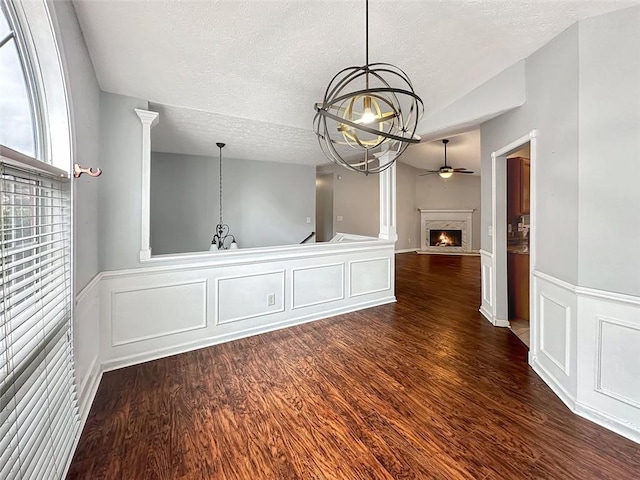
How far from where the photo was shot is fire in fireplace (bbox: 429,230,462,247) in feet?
31.7

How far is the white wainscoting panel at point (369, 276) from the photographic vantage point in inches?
161

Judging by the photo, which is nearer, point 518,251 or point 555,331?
point 555,331

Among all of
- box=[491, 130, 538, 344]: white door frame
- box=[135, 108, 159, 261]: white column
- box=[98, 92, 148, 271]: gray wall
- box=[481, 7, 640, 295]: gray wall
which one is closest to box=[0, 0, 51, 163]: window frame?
box=[98, 92, 148, 271]: gray wall

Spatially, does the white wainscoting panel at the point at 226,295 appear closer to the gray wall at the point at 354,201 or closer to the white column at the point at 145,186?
the white column at the point at 145,186

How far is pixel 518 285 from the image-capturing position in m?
3.72

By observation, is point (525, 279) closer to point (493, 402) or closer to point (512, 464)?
point (493, 402)

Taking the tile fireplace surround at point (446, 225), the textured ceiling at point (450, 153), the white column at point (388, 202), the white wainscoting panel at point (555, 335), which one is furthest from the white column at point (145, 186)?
the tile fireplace surround at point (446, 225)

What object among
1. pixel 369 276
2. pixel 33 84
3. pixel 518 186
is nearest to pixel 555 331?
pixel 518 186

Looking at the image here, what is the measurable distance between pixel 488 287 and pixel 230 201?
14.3 feet

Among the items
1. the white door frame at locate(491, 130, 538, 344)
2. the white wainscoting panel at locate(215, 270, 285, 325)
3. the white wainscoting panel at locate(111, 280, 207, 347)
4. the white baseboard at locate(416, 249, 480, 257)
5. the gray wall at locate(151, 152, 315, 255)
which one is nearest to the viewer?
the white wainscoting panel at locate(111, 280, 207, 347)

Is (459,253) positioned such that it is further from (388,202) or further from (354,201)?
(388,202)

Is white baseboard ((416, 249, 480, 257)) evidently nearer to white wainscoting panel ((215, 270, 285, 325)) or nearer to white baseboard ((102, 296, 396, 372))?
white baseboard ((102, 296, 396, 372))

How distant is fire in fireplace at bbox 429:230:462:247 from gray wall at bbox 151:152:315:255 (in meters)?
5.41

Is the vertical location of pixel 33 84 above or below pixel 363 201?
below
